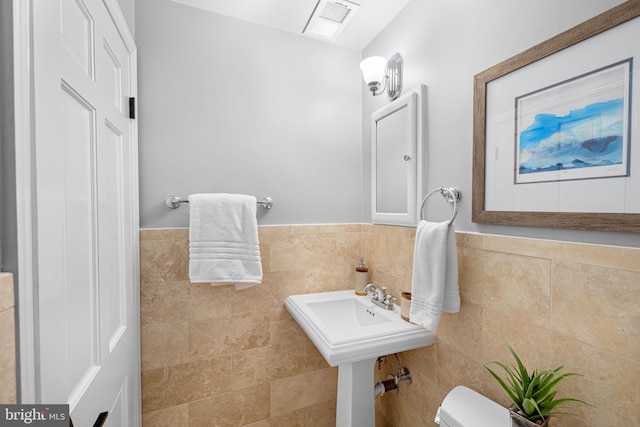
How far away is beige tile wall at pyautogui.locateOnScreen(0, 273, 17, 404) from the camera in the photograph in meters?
0.42

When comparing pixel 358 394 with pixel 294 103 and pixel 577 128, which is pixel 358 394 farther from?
pixel 294 103

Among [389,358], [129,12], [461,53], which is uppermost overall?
[129,12]

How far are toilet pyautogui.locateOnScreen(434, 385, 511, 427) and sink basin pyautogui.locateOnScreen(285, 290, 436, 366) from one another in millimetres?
237

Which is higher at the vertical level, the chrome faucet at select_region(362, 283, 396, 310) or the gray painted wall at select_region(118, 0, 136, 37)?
the gray painted wall at select_region(118, 0, 136, 37)

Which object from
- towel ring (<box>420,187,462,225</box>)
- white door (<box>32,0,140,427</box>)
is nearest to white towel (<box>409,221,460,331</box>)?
towel ring (<box>420,187,462,225</box>)

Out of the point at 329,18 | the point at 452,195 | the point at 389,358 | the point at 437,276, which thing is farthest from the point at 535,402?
the point at 329,18

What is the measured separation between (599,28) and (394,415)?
1.76 m

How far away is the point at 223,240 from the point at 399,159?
3.20ft

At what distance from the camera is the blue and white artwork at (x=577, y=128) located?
662mm

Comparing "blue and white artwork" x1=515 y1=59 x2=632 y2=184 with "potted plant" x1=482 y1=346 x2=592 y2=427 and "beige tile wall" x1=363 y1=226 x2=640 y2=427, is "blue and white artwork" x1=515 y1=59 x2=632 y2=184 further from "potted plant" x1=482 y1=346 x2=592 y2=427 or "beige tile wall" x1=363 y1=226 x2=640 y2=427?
"potted plant" x1=482 y1=346 x2=592 y2=427

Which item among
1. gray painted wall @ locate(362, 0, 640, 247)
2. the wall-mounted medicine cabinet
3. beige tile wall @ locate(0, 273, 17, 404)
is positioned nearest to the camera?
beige tile wall @ locate(0, 273, 17, 404)

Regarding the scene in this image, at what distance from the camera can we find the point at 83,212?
2.39ft

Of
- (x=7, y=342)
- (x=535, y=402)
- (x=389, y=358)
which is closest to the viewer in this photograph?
(x=7, y=342)

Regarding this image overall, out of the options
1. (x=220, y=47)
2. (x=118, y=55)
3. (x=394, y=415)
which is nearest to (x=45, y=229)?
(x=118, y=55)
